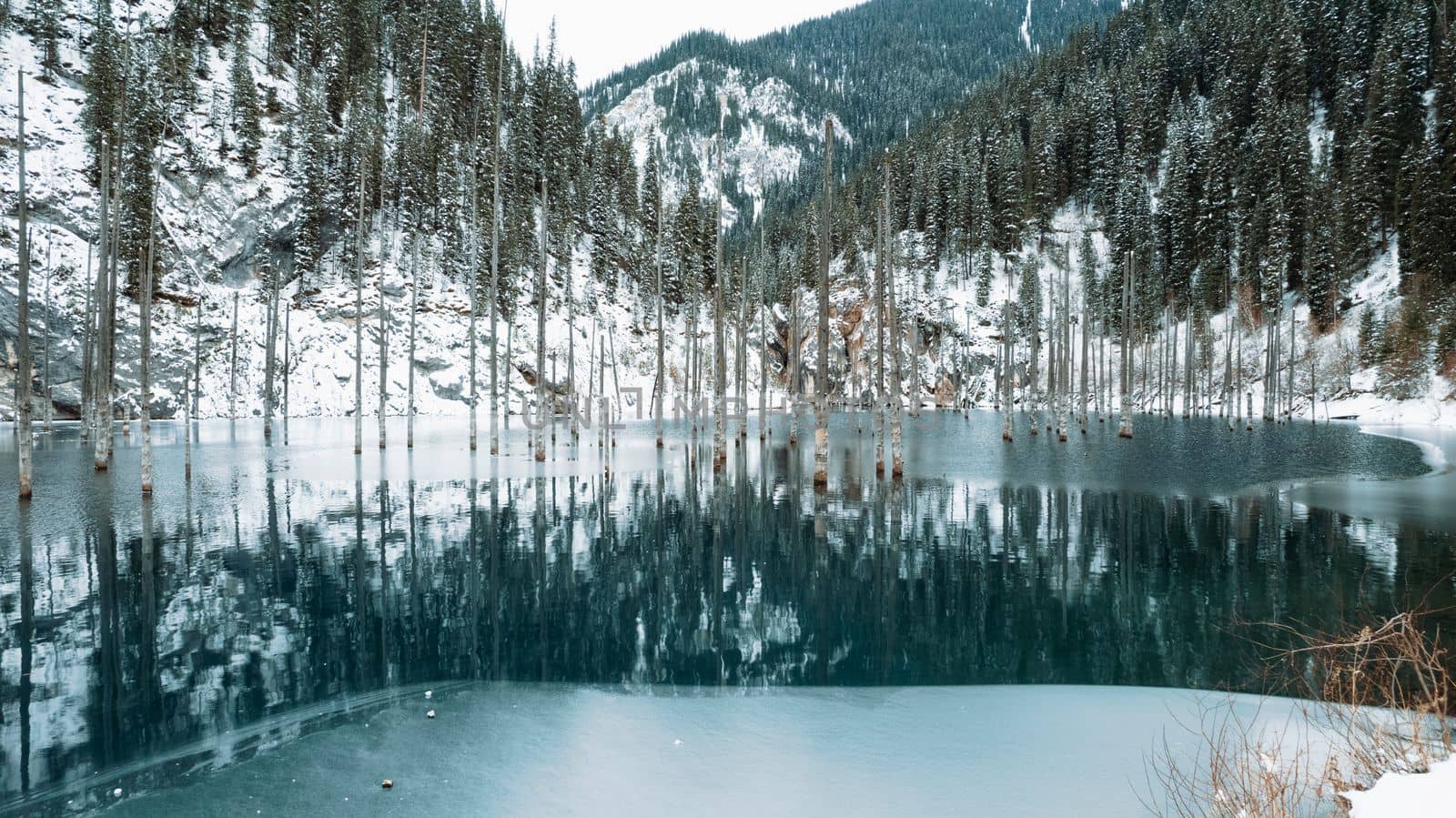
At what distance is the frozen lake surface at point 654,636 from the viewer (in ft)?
15.3

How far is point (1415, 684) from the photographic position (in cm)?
607

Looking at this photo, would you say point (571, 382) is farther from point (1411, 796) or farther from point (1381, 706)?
point (1411, 796)

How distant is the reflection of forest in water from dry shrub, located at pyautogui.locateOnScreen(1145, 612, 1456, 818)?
2.98 feet

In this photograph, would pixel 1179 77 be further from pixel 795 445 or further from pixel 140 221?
pixel 140 221

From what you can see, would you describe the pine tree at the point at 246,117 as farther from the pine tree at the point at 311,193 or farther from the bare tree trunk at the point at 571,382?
the bare tree trunk at the point at 571,382

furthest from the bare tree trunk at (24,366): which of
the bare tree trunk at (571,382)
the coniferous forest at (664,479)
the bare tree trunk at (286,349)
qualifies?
the bare tree trunk at (286,349)

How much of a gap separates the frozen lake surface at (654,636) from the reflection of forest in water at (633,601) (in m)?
0.06

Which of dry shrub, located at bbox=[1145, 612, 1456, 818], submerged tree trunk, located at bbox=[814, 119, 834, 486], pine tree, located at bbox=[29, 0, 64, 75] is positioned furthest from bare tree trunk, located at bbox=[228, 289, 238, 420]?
dry shrub, located at bbox=[1145, 612, 1456, 818]

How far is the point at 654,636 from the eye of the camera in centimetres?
767

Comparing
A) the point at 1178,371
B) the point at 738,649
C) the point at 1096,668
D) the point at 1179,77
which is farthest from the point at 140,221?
the point at 1179,77

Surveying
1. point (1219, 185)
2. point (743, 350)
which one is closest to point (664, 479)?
point (743, 350)

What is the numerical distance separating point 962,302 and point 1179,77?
161 ft

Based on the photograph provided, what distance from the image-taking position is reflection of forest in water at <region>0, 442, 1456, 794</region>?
20.7ft

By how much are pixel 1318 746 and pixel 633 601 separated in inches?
280
